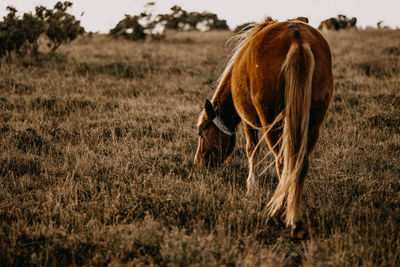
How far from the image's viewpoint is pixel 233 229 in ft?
8.90

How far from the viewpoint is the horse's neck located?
3.66 m

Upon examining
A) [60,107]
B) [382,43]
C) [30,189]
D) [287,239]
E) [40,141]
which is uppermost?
[382,43]

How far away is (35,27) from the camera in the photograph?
31.4ft

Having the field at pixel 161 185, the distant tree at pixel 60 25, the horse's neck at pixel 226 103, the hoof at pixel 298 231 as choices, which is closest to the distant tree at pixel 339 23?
the field at pixel 161 185

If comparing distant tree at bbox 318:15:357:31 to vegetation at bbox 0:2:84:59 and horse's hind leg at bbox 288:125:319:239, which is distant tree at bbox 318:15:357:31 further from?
horse's hind leg at bbox 288:125:319:239

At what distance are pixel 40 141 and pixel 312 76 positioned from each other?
411cm

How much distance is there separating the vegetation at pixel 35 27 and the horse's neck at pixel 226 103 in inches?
312

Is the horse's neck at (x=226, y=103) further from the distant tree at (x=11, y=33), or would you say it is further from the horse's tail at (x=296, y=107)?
the distant tree at (x=11, y=33)

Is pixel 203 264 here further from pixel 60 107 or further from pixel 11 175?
pixel 60 107

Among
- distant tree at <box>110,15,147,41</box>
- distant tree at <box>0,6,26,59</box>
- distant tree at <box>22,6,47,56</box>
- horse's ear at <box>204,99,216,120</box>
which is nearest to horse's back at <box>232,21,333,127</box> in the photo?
horse's ear at <box>204,99,216,120</box>

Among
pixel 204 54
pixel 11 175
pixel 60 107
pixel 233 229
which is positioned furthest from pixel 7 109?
pixel 204 54

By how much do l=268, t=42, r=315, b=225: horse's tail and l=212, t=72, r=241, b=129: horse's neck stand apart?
51.7 inches

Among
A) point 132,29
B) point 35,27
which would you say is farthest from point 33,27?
point 132,29

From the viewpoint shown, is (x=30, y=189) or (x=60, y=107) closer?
(x=30, y=189)
